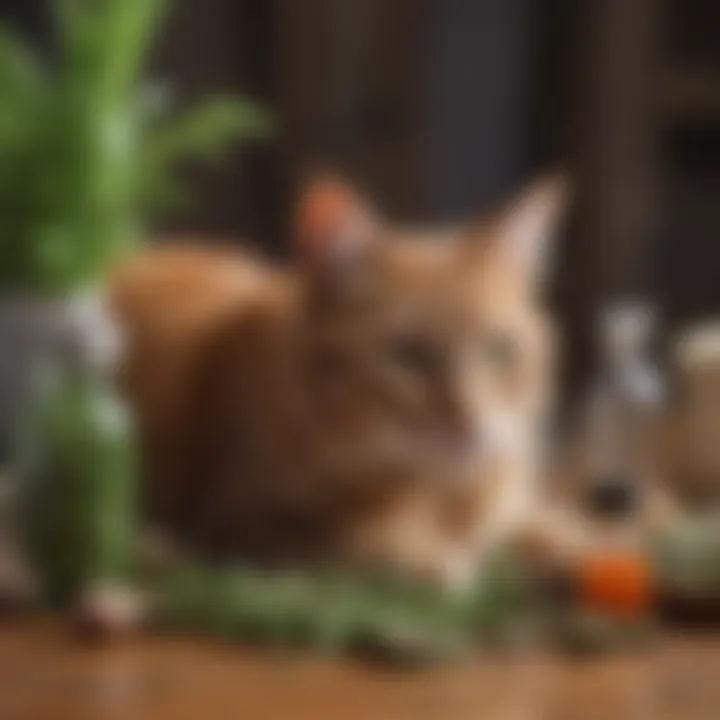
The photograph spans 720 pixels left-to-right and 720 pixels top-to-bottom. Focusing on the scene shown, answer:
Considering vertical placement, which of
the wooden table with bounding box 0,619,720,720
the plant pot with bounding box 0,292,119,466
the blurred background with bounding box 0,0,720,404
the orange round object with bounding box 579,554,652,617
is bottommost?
the wooden table with bounding box 0,619,720,720

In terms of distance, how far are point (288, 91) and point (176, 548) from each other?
2.79 feet

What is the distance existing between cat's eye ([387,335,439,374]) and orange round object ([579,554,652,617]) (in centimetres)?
20

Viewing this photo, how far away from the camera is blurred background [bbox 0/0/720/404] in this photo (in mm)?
1882

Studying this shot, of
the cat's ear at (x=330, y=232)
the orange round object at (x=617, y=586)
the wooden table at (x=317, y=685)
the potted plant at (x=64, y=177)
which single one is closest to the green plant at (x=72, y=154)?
the potted plant at (x=64, y=177)

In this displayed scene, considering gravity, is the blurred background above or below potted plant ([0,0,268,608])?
above

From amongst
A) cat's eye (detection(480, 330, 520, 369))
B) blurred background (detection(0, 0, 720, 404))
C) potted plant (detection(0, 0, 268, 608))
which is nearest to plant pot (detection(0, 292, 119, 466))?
potted plant (detection(0, 0, 268, 608))

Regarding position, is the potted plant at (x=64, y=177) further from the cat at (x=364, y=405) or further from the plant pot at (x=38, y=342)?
the cat at (x=364, y=405)

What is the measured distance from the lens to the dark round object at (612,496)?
4.39 feet

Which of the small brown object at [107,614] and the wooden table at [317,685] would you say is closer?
the wooden table at [317,685]

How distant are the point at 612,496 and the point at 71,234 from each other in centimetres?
54

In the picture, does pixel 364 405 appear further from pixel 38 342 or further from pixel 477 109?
pixel 477 109

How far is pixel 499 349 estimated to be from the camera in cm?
123

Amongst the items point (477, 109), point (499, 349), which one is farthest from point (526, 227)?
point (477, 109)

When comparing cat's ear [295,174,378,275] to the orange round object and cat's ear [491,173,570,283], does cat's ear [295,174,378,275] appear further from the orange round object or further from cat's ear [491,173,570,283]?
the orange round object
